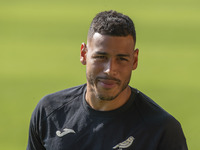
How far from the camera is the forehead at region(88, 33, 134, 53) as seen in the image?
1.21 meters

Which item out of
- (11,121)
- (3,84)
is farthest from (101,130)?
(3,84)

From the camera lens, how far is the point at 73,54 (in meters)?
2.38

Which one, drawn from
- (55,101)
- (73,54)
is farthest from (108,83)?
(73,54)

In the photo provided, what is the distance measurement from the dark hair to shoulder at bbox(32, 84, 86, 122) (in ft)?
0.74

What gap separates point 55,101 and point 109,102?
21 cm

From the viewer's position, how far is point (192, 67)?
228 cm

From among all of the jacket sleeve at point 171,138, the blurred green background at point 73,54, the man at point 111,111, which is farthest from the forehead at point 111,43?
the blurred green background at point 73,54

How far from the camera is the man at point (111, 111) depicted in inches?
48.2

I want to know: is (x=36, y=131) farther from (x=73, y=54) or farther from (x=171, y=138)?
(x=73, y=54)

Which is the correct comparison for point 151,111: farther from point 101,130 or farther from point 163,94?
point 163,94

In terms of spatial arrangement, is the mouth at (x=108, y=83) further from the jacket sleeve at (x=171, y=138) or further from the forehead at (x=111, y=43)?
the jacket sleeve at (x=171, y=138)

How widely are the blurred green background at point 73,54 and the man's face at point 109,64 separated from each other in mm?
977

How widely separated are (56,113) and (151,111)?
32 centimetres

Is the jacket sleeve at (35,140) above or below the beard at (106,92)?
below
